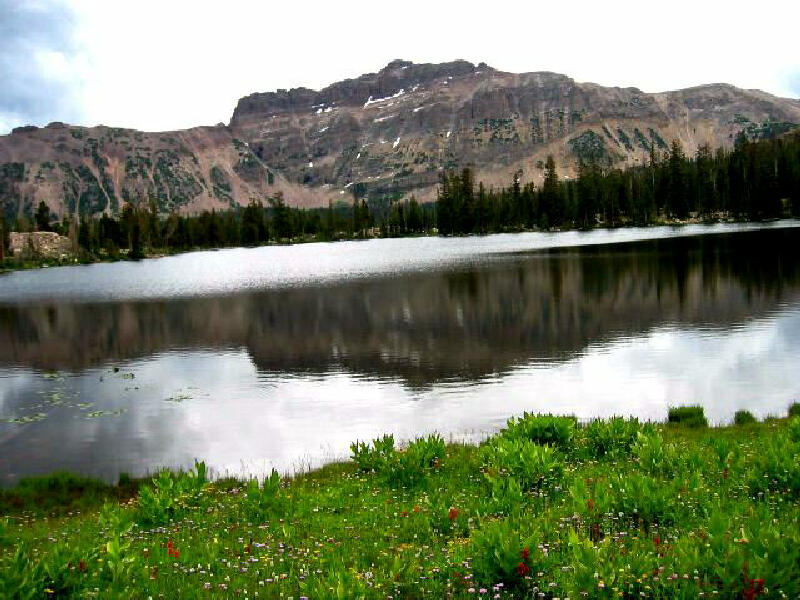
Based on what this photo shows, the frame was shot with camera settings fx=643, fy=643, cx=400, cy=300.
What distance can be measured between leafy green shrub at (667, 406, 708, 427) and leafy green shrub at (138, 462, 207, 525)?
18.0 metres

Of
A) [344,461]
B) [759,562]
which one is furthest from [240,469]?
[759,562]

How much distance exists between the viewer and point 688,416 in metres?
25.8

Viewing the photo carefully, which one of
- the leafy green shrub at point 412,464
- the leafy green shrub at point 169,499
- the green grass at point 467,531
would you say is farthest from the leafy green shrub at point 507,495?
the leafy green shrub at point 169,499

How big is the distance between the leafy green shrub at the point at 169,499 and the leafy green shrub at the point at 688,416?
1802 cm

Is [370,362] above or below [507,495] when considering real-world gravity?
below

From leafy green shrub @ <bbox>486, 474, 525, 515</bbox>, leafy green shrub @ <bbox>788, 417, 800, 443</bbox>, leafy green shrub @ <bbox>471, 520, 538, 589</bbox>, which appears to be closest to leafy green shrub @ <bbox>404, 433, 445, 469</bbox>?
leafy green shrub @ <bbox>486, 474, 525, 515</bbox>

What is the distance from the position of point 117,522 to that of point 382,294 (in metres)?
62.1

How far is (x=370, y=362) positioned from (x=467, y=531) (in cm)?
2966

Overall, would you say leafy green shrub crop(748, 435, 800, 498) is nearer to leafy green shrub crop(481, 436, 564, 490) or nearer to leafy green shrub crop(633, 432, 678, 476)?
leafy green shrub crop(633, 432, 678, 476)

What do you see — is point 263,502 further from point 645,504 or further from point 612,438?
point 612,438

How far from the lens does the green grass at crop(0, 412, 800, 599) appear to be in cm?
872

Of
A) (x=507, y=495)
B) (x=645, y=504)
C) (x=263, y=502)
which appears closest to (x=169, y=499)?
(x=263, y=502)

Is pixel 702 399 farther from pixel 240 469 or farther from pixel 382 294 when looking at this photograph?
pixel 382 294

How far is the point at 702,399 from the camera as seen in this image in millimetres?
29953
